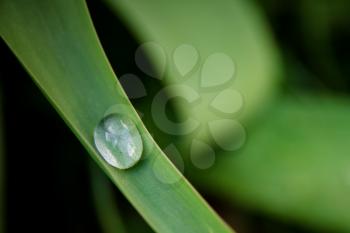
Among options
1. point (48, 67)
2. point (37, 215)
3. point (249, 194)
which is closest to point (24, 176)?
point (37, 215)

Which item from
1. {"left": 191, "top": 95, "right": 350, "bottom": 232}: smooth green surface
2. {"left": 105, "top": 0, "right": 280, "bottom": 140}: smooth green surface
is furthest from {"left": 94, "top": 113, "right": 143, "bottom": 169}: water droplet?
{"left": 191, "top": 95, "right": 350, "bottom": 232}: smooth green surface

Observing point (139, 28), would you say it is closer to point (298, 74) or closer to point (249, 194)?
point (249, 194)

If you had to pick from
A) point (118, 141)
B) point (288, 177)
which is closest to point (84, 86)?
point (118, 141)

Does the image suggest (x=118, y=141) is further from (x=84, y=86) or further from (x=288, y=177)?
(x=288, y=177)

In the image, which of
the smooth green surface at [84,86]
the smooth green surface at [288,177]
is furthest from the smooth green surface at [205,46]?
the smooth green surface at [84,86]

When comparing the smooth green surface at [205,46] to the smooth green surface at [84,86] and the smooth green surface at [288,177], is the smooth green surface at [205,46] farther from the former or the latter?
the smooth green surface at [84,86]
